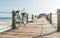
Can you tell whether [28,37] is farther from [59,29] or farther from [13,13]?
[13,13]

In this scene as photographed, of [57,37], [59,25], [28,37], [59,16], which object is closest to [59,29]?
[59,25]

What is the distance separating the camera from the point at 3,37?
4.40 m

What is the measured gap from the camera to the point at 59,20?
6336 mm

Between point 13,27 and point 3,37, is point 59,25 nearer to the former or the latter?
point 13,27

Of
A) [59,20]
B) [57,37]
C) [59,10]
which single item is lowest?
[57,37]

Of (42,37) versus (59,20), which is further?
(59,20)

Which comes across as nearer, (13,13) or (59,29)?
(59,29)

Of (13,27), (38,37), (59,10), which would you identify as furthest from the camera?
(13,27)

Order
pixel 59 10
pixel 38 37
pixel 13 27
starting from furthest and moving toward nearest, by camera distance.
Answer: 1. pixel 13 27
2. pixel 59 10
3. pixel 38 37

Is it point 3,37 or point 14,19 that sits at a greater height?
point 14,19

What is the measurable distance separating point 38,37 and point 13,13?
275 cm

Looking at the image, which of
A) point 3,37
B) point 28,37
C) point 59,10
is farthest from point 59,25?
point 3,37

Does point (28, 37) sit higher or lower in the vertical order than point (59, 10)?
lower

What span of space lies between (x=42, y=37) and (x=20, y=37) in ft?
2.11
